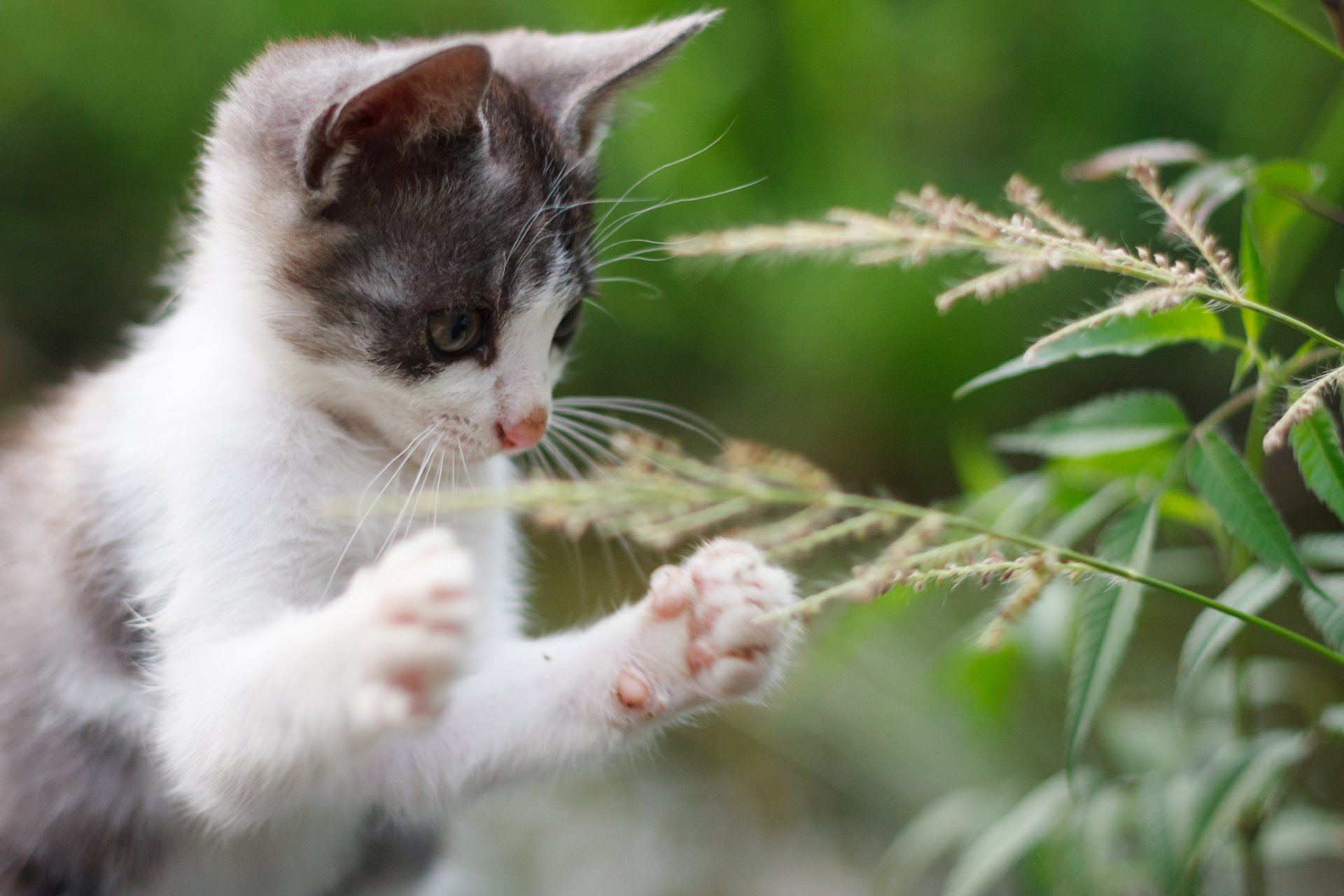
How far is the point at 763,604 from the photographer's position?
3.01ft

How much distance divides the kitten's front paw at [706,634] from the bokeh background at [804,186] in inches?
47.3

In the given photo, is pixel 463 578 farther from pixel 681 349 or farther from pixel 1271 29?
pixel 1271 29

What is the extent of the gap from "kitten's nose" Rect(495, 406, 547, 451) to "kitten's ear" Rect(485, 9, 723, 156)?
13.6 inches

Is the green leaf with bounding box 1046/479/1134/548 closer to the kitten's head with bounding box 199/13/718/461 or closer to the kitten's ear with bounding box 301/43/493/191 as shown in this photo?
the kitten's head with bounding box 199/13/718/461

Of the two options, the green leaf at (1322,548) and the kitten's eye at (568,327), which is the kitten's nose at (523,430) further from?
the green leaf at (1322,548)

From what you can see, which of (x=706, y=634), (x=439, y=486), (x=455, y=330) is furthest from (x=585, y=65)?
(x=706, y=634)

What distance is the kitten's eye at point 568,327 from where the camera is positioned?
1192 mm

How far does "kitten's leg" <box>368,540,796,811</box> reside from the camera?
3.03 feet

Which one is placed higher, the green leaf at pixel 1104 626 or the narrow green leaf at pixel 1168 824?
the green leaf at pixel 1104 626

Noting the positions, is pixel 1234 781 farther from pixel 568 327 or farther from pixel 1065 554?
pixel 568 327

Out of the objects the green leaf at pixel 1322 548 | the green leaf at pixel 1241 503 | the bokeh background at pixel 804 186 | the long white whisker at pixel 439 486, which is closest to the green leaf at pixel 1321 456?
the green leaf at pixel 1241 503

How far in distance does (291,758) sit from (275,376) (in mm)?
418

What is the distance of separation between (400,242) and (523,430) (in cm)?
21

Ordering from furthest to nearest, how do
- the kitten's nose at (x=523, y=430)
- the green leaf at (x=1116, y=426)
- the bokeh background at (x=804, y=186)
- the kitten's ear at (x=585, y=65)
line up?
the bokeh background at (x=804, y=186)
the kitten's ear at (x=585, y=65)
the kitten's nose at (x=523, y=430)
the green leaf at (x=1116, y=426)
